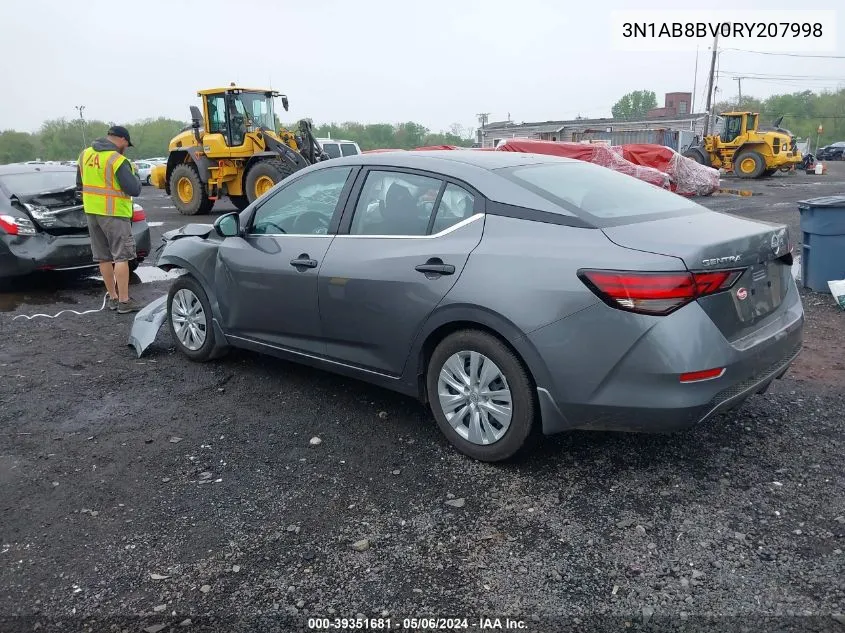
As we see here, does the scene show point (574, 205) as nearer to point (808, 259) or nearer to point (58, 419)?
point (58, 419)

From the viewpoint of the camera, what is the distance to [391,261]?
3.74m

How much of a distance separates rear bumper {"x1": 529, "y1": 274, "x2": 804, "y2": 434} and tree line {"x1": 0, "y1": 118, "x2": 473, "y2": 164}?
247 ft

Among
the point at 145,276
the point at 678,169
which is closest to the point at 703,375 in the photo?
the point at 145,276

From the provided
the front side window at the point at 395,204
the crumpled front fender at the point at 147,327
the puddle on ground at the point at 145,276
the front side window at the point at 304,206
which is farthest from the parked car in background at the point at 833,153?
the front side window at the point at 395,204

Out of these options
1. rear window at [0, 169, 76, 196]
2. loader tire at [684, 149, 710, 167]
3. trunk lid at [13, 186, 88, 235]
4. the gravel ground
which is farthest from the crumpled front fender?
loader tire at [684, 149, 710, 167]

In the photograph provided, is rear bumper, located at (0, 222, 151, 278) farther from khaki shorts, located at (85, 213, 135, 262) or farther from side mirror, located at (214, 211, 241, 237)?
side mirror, located at (214, 211, 241, 237)

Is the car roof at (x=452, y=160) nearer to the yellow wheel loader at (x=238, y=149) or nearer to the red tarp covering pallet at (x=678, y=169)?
the yellow wheel loader at (x=238, y=149)

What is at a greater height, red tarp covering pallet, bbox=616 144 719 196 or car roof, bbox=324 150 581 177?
car roof, bbox=324 150 581 177

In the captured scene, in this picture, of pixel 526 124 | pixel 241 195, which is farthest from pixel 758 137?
pixel 526 124

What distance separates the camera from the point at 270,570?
2.76 meters

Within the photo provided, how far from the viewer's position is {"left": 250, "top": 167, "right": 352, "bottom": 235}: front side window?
426 centimetres

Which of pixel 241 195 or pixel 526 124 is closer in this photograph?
pixel 241 195

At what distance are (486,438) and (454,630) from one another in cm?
119

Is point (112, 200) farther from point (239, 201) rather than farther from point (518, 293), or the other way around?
point (239, 201)
